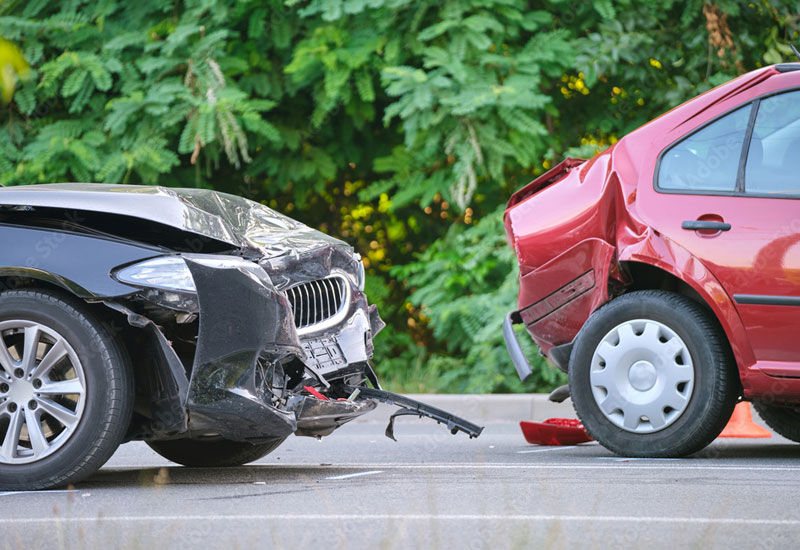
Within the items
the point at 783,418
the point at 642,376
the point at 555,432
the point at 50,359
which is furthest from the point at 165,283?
the point at 783,418

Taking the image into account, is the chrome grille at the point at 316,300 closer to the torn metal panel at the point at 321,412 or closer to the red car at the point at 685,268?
the torn metal panel at the point at 321,412

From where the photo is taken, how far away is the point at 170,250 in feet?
16.1

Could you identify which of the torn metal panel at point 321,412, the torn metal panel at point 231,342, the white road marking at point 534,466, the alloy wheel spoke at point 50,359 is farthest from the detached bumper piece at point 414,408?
the alloy wheel spoke at point 50,359

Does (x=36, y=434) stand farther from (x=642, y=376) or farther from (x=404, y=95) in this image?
(x=404, y=95)

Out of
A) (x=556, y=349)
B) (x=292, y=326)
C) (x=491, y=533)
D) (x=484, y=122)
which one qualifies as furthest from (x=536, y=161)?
(x=491, y=533)

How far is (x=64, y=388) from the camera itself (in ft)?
15.7

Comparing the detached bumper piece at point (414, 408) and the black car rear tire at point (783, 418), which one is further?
the black car rear tire at point (783, 418)

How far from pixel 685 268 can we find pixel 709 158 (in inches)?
23.1

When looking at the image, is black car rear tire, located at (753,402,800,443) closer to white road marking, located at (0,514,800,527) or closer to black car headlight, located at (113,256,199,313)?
white road marking, located at (0,514,800,527)

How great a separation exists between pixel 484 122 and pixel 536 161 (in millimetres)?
651

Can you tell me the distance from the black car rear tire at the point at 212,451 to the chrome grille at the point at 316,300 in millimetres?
809

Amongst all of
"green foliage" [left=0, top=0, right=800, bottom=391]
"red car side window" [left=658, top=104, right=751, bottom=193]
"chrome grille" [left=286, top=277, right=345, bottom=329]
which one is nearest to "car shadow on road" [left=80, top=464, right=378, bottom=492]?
"chrome grille" [left=286, top=277, right=345, bottom=329]

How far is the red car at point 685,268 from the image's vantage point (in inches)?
224

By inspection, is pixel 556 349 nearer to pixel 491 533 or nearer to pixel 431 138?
pixel 491 533
